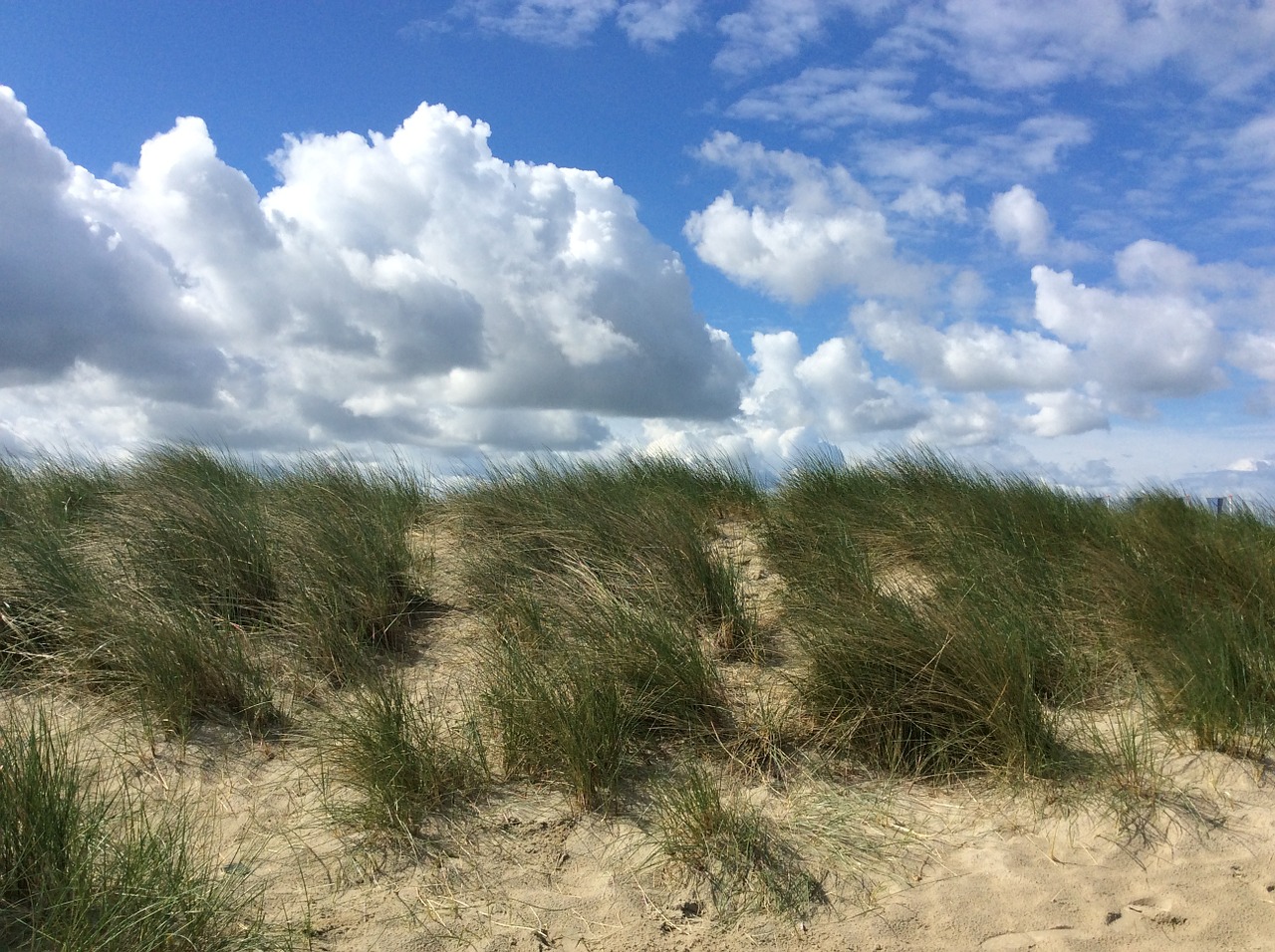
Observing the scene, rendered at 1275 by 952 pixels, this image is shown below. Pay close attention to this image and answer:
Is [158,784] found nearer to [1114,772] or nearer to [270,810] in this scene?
[270,810]

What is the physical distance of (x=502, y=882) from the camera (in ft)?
10.8

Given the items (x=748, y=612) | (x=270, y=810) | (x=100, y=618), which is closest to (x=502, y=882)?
(x=270, y=810)

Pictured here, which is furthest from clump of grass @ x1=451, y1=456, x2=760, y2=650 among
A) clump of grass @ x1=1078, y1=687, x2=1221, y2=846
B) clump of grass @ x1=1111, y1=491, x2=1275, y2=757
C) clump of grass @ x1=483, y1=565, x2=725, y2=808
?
clump of grass @ x1=1111, y1=491, x2=1275, y2=757

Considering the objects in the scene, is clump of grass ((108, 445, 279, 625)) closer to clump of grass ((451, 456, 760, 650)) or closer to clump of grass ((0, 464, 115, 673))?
clump of grass ((0, 464, 115, 673))

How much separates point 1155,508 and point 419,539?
563 centimetres

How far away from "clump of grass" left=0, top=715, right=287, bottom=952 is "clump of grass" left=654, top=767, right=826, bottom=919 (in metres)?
1.43

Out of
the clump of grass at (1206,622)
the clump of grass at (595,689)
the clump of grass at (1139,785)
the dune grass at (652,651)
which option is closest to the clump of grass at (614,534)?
the dune grass at (652,651)

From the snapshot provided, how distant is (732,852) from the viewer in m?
3.32

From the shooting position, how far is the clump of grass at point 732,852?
3.18 meters

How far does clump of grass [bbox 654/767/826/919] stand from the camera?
10.4 ft

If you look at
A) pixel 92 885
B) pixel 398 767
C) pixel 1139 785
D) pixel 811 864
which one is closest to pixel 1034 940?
pixel 811 864

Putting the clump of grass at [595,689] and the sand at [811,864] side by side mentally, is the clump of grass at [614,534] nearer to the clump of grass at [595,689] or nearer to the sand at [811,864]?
the clump of grass at [595,689]

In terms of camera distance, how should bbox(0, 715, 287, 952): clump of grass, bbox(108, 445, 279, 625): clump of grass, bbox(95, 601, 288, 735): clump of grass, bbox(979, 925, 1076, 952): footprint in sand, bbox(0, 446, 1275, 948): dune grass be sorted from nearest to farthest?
bbox(0, 715, 287, 952): clump of grass < bbox(979, 925, 1076, 952): footprint in sand < bbox(0, 446, 1275, 948): dune grass < bbox(95, 601, 288, 735): clump of grass < bbox(108, 445, 279, 625): clump of grass

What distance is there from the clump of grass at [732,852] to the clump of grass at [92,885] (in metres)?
1.43
